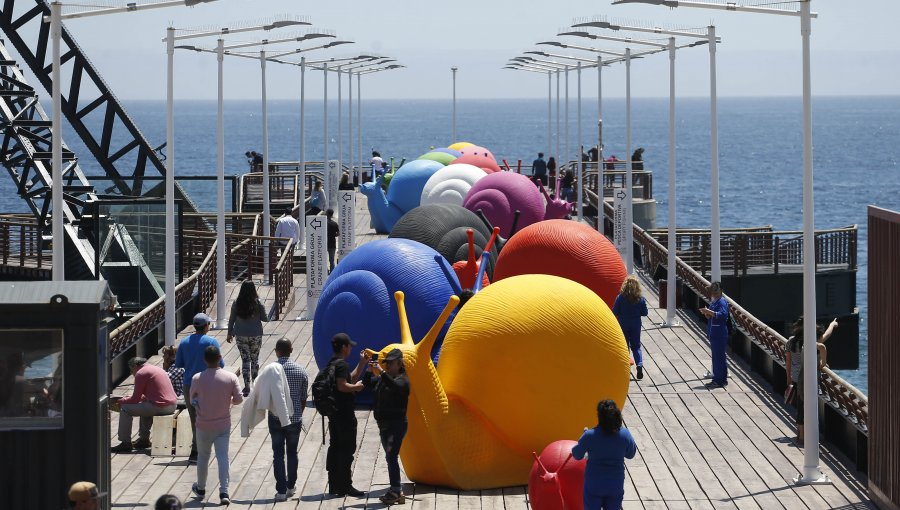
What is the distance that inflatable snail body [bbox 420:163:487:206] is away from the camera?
127 feet

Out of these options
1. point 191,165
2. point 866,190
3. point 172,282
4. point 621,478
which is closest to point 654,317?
point 172,282

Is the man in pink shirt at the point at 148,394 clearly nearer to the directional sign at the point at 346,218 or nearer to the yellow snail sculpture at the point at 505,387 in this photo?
the yellow snail sculpture at the point at 505,387

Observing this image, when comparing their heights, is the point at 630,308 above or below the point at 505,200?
below

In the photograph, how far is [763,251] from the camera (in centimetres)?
3659

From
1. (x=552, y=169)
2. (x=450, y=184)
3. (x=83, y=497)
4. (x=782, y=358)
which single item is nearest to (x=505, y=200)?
(x=450, y=184)

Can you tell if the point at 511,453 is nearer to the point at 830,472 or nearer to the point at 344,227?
the point at 830,472

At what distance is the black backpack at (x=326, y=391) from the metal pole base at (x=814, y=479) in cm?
504

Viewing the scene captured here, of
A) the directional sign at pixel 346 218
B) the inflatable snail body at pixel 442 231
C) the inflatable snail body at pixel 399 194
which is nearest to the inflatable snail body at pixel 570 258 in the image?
the inflatable snail body at pixel 442 231

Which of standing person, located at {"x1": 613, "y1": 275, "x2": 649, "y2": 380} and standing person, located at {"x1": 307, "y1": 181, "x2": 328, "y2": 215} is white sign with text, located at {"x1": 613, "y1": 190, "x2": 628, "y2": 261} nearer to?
standing person, located at {"x1": 307, "y1": 181, "x2": 328, "y2": 215}

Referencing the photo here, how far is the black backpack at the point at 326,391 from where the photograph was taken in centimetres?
1437

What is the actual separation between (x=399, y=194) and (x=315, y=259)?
599 inches

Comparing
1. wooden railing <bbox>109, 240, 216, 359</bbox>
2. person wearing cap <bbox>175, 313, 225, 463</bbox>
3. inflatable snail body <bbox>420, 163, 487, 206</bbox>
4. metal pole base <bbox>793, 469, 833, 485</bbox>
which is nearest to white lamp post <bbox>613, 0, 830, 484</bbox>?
metal pole base <bbox>793, 469, 833, 485</bbox>

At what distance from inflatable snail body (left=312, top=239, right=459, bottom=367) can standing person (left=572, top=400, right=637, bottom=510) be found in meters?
7.03

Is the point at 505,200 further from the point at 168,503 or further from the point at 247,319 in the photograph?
the point at 168,503
